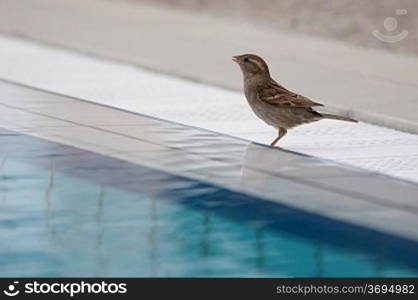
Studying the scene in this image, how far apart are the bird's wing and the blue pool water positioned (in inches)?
34.4

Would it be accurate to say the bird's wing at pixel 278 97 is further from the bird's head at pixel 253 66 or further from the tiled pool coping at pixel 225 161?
the tiled pool coping at pixel 225 161

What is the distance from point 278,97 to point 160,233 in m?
1.84

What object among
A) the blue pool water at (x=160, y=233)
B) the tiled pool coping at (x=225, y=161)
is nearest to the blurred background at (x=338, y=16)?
the tiled pool coping at (x=225, y=161)

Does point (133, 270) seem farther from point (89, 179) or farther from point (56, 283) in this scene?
point (89, 179)

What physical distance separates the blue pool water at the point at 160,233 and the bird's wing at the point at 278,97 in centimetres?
87

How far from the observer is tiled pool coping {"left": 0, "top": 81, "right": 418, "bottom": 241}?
7551mm

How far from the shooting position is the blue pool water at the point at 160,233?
6.64 m

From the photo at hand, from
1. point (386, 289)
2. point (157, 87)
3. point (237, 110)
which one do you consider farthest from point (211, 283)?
point (157, 87)

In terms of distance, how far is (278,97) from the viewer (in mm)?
8750

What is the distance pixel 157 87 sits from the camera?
1098 centimetres

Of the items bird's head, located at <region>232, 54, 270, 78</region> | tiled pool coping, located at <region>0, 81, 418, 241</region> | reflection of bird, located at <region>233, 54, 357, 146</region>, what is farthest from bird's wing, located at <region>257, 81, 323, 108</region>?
tiled pool coping, located at <region>0, 81, 418, 241</region>

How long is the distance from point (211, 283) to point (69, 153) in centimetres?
246

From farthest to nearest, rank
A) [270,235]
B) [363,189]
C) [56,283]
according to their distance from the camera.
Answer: [363,189]
[270,235]
[56,283]

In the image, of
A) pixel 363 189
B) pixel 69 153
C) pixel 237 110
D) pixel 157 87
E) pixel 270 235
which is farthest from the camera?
pixel 157 87
